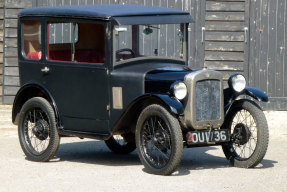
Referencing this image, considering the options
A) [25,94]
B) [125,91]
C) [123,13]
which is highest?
[123,13]

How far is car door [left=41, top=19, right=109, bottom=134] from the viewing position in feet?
30.5

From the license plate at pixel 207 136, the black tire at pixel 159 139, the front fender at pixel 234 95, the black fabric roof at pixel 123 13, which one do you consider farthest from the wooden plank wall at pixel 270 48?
the black tire at pixel 159 139

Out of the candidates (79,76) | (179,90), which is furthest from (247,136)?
(79,76)

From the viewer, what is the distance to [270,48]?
15.0 m

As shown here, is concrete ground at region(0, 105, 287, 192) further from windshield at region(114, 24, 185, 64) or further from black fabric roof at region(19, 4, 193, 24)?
black fabric roof at region(19, 4, 193, 24)

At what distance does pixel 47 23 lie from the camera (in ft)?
32.2

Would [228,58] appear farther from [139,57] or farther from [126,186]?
[126,186]

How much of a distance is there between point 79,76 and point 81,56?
343 mm

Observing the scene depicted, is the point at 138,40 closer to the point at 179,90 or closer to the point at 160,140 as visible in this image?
the point at 179,90

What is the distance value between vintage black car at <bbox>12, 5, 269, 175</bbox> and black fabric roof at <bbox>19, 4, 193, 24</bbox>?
0.04 ft

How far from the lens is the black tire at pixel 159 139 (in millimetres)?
8430

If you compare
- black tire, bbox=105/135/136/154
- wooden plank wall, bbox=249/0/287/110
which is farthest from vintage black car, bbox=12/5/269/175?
wooden plank wall, bbox=249/0/287/110

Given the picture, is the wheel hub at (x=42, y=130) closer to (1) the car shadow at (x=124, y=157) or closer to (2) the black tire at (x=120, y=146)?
(1) the car shadow at (x=124, y=157)

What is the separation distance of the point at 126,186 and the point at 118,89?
148 cm
